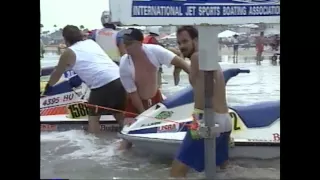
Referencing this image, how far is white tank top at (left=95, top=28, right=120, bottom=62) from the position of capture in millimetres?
5660

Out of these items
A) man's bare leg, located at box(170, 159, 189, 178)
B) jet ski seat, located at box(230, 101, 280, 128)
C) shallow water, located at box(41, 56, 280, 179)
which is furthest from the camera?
jet ski seat, located at box(230, 101, 280, 128)

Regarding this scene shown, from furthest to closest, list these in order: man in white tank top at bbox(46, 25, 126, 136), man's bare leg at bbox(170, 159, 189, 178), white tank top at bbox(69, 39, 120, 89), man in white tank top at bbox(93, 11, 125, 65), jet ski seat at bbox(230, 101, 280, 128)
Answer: man in white tank top at bbox(93, 11, 125, 65), white tank top at bbox(69, 39, 120, 89), man in white tank top at bbox(46, 25, 126, 136), jet ski seat at bbox(230, 101, 280, 128), man's bare leg at bbox(170, 159, 189, 178)

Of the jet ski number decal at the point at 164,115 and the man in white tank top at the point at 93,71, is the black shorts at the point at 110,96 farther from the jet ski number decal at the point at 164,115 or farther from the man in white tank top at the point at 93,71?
the jet ski number decal at the point at 164,115

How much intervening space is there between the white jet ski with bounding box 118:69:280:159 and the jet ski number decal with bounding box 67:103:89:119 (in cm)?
114

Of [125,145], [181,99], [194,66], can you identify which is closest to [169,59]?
[181,99]

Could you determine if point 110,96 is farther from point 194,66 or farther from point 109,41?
point 194,66

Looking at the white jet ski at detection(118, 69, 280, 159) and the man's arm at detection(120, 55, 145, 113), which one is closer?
the white jet ski at detection(118, 69, 280, 159)

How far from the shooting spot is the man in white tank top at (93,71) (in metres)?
4.42

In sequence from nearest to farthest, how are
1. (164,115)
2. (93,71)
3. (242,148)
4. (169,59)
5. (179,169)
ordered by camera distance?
(179,169), (242,148), (164,115), (169,59), (93,71)

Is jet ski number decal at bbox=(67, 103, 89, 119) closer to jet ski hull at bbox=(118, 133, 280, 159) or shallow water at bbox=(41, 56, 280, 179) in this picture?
shallow water at bbox=(41, 56, 280, 179)

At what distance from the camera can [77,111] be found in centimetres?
521

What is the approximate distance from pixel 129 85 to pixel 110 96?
0.70ft

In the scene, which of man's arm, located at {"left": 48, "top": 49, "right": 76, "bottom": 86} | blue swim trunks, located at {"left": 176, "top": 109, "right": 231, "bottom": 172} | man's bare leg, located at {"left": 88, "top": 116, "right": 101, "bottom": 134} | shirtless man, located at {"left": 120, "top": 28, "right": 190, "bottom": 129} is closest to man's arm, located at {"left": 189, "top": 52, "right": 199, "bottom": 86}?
blue swim trunks, located at {"left": 176, "top": 109, "right": 231, "bottom": 172}
